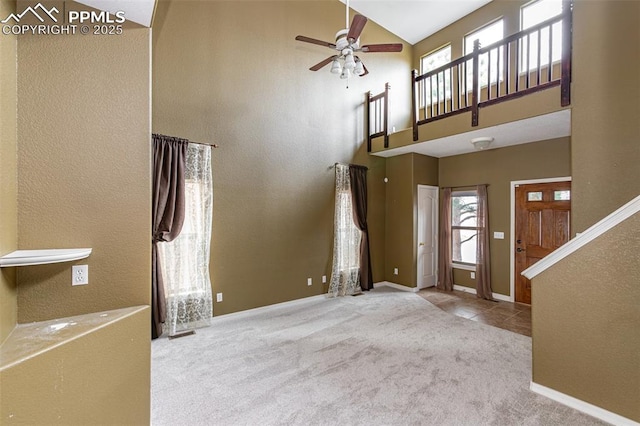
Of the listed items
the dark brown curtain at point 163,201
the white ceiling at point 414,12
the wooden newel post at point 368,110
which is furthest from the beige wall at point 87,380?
the white ceiling at point 414,12

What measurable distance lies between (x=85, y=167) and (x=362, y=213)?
4.36 m

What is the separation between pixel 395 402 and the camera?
2.30 m

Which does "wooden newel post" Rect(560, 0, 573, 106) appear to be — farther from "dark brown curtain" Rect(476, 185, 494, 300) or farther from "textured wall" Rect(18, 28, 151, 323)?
"textured wall" Rect(18, 28, 151, 323)

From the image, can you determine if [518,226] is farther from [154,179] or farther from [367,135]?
[154,179]

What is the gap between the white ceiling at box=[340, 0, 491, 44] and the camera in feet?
18.2

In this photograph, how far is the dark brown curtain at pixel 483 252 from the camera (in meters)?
5.20

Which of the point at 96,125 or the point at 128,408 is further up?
the point at 96,125

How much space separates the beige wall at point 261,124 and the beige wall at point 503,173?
224 centimetres

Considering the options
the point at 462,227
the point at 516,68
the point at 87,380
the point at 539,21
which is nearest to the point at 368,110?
the point at 516,68

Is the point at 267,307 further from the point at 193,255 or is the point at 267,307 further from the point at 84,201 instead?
the point at 84,201

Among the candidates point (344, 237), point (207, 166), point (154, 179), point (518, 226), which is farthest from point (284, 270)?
point (518, 226)

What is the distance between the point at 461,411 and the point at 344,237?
3361 millimetres

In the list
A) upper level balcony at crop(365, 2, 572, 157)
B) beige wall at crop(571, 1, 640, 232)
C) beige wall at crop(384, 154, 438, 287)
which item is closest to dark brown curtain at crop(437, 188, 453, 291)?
beige wall at crop(384, 154, 438, 287)

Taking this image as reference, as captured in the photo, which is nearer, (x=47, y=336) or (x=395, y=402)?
(x=47, y=336)
